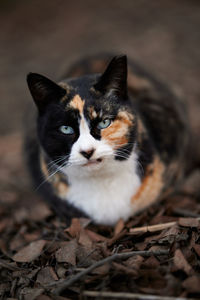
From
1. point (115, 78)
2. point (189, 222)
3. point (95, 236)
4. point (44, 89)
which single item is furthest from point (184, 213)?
point (44, 89)

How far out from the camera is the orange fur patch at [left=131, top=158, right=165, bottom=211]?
287 cm

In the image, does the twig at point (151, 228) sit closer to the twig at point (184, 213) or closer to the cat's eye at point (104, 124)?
the twig at point (184, 213)

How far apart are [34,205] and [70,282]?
1580mm

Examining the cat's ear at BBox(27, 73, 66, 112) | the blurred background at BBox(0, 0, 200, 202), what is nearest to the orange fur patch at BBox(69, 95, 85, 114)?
the cat's ear at BBox(27, 73, 66, 112)

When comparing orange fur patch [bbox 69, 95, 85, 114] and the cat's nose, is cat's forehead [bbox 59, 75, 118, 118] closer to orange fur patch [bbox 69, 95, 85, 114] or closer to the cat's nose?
orange fur patch [bbox 69, 95, 85, 114]

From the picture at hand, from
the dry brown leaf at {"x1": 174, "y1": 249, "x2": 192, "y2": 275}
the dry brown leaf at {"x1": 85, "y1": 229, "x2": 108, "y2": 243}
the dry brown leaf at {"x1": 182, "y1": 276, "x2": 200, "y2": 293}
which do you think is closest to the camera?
the dry brown leaf at {"x1": 182, "y1": 276, "x2": 200, "y2": 293}

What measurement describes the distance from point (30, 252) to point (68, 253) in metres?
0.38

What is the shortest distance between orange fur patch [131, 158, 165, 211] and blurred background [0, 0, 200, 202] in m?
1.54

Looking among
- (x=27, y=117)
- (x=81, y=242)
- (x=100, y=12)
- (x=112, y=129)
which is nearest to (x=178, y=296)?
(x=81, y=242)

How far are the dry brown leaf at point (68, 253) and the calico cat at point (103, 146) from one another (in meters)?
0.40

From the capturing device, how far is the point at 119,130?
7.98ft

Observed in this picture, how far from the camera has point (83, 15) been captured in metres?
7.95

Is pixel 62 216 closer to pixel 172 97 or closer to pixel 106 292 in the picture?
pixel 106 292

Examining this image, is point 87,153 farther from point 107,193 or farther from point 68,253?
point 68,253
